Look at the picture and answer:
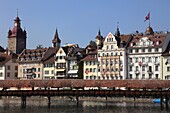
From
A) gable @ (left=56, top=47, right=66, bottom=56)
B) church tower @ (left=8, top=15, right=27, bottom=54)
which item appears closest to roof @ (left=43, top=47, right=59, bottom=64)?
gable @ (left=56, top=47, right=66, bottom=56)

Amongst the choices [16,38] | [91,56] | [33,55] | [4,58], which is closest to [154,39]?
[91,56]

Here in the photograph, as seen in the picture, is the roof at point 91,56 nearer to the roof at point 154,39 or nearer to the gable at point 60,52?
the gable at point 60,52

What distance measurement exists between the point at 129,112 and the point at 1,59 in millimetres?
70653

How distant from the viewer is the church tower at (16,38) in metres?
131

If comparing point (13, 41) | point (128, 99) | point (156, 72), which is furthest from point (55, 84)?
point (13, 41)

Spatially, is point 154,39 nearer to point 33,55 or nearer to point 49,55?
point 49,55

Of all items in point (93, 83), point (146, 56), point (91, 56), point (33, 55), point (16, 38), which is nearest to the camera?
point (93, 83)

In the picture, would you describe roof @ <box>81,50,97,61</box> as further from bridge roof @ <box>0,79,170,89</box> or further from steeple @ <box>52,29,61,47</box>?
bridge roof @ <box>0,79,170,89</box>

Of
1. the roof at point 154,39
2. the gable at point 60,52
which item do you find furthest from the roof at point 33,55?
the roof at point 154,39

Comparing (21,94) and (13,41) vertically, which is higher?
(13,41)

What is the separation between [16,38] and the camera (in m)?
131

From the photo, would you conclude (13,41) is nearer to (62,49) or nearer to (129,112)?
(62,49)

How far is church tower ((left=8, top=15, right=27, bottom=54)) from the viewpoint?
130775 millimetres

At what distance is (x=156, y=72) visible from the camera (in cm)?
8756
